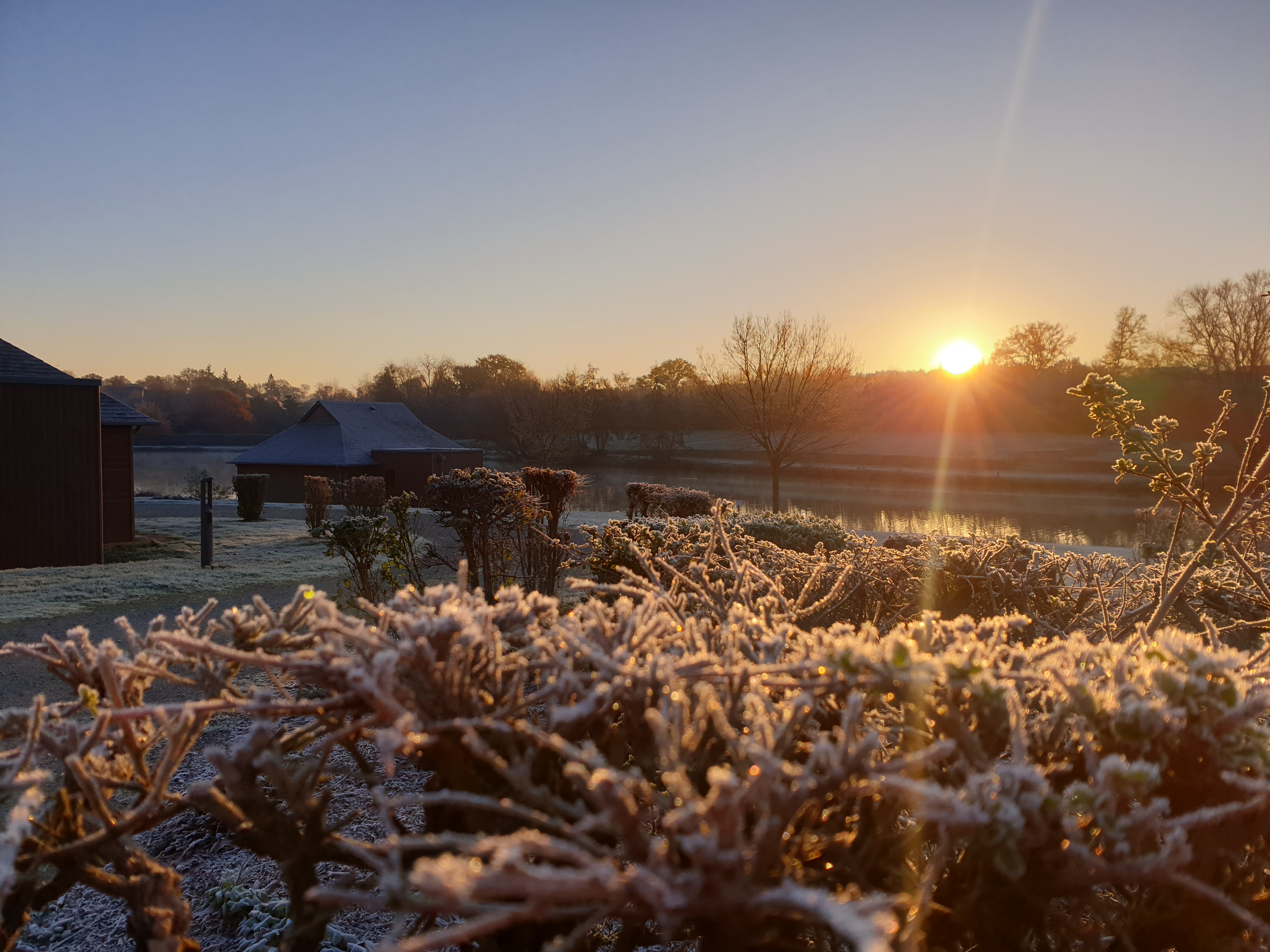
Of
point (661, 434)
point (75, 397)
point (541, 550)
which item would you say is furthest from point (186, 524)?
point (661, 434)

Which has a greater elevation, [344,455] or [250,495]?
[344,455]

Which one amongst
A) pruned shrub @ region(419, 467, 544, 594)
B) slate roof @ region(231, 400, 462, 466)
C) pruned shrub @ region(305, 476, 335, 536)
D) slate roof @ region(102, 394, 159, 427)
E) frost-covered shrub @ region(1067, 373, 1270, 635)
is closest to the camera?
frost-covered shrub @ region(1067, 373, 1270, 635)

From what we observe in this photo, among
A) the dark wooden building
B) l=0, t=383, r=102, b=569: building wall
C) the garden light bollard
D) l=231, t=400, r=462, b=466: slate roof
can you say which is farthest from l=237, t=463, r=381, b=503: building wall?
the garden light bollard

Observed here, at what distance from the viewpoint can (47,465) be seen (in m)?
14.3

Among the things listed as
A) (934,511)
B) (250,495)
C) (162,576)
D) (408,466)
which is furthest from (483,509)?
(408,466)

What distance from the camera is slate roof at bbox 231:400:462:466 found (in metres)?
33.2

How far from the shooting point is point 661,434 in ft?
184

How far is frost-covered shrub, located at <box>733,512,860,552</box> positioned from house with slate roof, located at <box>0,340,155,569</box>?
12.9 m

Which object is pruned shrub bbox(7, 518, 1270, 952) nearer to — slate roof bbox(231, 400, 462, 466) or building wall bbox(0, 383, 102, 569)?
building wall bbox(0, 383, 102, 569)

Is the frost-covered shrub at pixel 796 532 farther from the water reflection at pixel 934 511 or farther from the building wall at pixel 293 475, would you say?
the building wall at pixel 293 475

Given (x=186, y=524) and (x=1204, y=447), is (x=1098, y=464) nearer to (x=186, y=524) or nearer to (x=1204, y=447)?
(x=186, y=524)

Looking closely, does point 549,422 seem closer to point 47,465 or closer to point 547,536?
point 47,465

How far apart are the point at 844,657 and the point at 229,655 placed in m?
0.80

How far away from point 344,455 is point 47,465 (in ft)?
61.1
